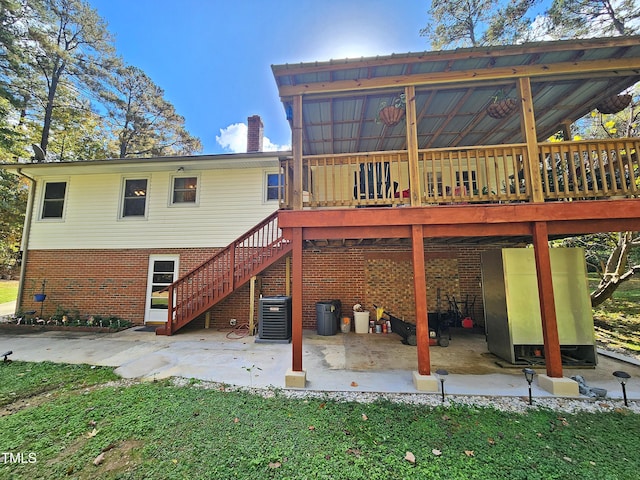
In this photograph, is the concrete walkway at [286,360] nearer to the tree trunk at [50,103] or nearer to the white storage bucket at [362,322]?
the white storage bucket at [362,322]

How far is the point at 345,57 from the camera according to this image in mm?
3963

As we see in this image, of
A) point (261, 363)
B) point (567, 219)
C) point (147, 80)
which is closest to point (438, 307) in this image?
point (567, 219)

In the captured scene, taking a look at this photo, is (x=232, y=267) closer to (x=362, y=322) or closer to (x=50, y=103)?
(x=362, y=322)

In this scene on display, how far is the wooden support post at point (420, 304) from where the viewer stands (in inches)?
151

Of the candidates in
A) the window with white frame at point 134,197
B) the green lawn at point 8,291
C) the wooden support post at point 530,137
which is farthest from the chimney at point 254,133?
the green lawn at point 8,291

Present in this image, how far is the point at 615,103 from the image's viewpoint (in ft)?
14.1

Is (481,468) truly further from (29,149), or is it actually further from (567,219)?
(29,149)

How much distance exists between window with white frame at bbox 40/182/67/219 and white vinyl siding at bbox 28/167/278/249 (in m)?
0.28

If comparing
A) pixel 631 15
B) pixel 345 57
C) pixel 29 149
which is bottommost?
pixel 345 57

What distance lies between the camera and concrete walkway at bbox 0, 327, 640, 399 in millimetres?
3959

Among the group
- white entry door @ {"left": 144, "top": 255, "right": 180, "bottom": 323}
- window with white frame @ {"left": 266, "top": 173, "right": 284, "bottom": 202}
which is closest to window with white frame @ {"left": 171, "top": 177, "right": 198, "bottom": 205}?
white entry door @ {"left": 144, "top": 255, "right": 180, "bottom": 323}

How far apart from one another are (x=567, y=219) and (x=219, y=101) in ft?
68.1

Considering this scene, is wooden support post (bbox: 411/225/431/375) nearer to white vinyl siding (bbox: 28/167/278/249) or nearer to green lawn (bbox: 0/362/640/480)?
green lawn (bbox: 0/362/640/480)

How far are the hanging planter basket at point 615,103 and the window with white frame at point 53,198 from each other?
13803mm
